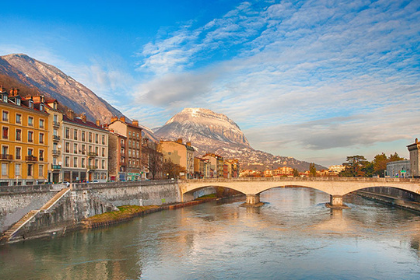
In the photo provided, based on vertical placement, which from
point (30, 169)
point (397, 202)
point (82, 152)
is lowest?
point (397, 202)

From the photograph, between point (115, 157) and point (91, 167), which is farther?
point (115, 157)

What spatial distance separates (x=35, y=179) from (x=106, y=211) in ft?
39.8

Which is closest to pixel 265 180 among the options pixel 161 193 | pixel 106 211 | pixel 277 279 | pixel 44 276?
pixel 161 193

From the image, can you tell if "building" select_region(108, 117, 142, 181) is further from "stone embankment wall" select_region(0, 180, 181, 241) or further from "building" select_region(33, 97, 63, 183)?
"building" select_region(33, 97, 63, 183)

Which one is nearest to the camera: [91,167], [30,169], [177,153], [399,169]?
[30,169]

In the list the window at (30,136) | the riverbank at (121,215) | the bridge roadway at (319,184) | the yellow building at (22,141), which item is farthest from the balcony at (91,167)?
the bridge roadway at (319,184)

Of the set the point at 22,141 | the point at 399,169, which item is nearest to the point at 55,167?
the point at 22,141

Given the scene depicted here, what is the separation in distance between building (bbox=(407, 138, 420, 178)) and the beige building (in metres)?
69.0

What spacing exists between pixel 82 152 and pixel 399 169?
92.0m

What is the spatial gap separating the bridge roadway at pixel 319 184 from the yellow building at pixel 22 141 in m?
37.7

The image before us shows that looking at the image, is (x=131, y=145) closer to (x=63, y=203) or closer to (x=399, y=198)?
(x=63, y=203)

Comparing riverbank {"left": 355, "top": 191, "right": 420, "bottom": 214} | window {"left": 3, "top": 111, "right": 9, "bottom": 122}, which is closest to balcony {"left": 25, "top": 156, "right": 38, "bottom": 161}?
window {"left": 3, "top": 111, "right": 9, "bottom": 122}

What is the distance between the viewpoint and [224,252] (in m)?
35.7

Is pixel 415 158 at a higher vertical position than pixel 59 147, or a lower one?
lower
